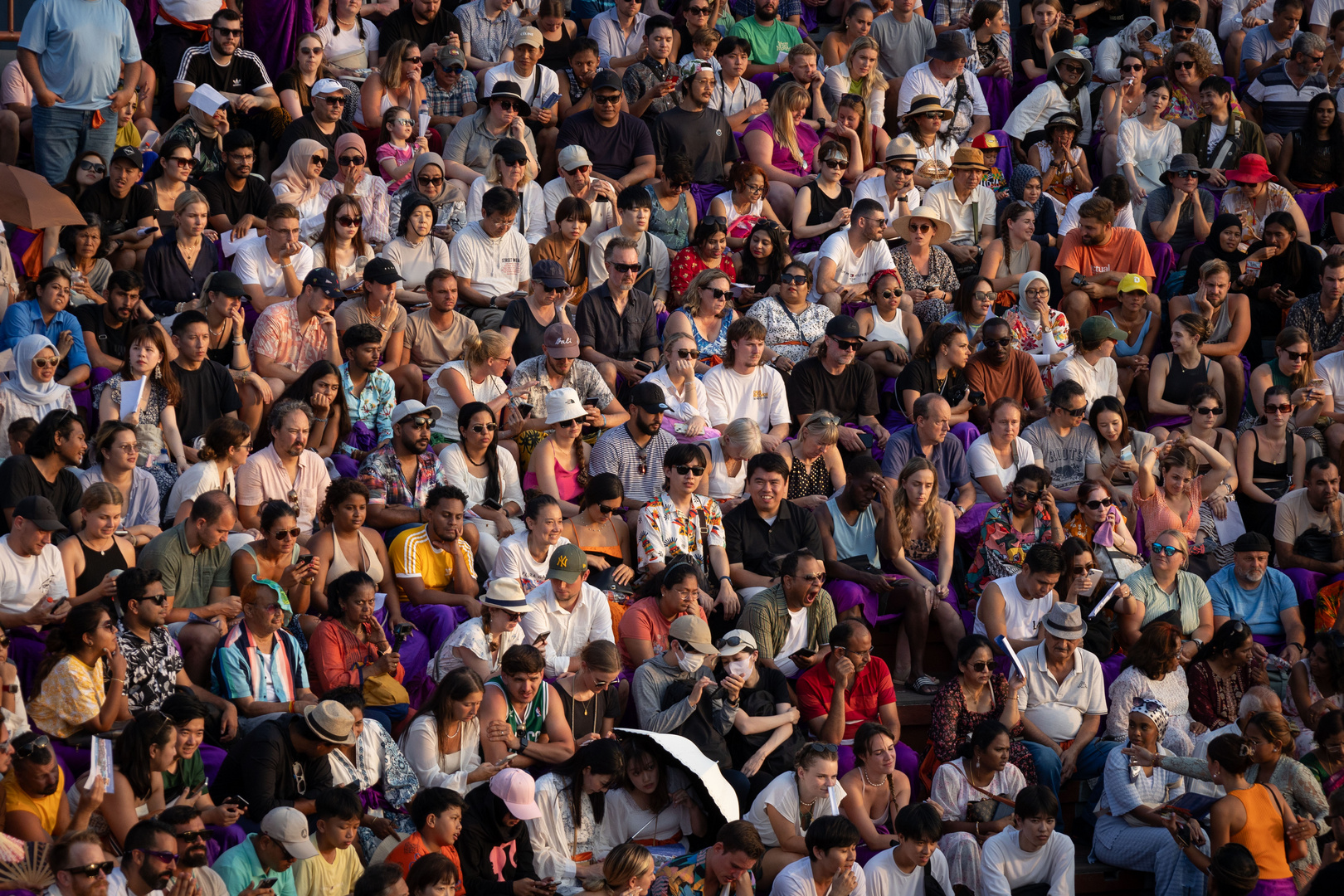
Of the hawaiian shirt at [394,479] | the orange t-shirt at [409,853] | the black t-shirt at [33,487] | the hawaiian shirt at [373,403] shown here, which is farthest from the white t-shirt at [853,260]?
the orange t-shirt at [409,853]

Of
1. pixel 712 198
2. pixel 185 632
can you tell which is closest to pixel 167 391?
pixel 185 632

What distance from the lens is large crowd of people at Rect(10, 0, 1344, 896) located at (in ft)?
27.0

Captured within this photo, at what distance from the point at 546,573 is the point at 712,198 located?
4.47 metres

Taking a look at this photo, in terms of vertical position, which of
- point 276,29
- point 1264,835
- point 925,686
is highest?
point 276,29

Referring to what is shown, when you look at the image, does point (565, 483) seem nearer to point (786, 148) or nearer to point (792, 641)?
point (792, 641)

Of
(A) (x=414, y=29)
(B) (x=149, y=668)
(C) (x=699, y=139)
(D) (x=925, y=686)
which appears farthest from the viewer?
(A) (x=414, y=29)

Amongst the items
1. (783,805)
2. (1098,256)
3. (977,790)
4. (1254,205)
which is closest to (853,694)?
(977,790)

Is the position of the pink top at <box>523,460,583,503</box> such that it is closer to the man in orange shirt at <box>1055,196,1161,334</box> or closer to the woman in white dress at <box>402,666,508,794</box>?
the woman in white dress at <box>402,666,508,794</box>

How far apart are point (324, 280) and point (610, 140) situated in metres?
3.27

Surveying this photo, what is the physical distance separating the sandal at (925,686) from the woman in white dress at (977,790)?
2.70 ft

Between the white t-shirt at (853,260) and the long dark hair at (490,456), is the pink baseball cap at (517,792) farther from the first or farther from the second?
the white t-shirt at (853,260)

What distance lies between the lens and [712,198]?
514 inches

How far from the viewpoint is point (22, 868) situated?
705 centimetres

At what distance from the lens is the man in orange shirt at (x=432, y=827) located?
7.64 metres
